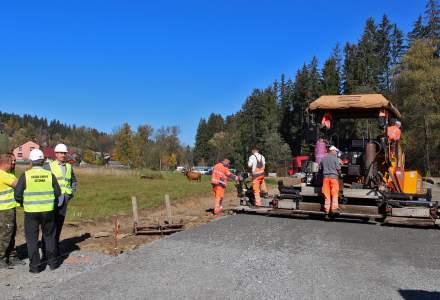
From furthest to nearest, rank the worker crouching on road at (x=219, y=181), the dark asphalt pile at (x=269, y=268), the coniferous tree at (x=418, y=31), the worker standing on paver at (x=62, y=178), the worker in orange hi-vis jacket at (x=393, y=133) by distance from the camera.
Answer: the coniferous tree at (x=418, y=31), the worker crouching on road at (x=219, y=181), the worker in orange hi-vis jacket at (x=393, y=133), the worker standing on paver at (x=62, y=178), the dark asphalt pile at (x=269, y=268)

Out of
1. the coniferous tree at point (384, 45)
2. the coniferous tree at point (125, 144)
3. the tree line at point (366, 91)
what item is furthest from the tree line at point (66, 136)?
the coniferous tree at point (384, 45)

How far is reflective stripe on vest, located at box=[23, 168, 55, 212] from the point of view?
22.6ft

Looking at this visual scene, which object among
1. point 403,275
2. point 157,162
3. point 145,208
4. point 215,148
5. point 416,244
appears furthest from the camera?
point 215,148

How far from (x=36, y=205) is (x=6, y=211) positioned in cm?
68

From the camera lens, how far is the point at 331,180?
11188mm

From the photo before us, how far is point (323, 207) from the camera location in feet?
38.6

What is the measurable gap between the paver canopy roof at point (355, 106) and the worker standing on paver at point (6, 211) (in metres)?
8.17

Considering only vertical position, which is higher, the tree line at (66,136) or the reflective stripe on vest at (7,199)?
the tree line at (66,136)

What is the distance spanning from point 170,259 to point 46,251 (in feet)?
6.30

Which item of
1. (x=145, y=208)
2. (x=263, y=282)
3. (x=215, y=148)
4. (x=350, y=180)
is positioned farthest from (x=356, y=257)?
(x=215, y=148)

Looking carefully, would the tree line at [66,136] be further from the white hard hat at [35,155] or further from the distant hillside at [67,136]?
the white hard hat at [35,155]

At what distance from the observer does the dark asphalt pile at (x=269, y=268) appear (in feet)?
18.6

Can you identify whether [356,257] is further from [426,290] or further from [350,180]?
[350,180]

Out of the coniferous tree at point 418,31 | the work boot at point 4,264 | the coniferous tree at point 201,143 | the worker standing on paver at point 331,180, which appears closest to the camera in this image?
the work boot at point 4,264
